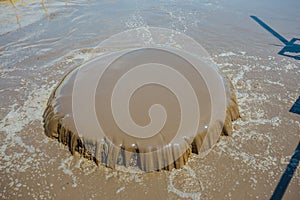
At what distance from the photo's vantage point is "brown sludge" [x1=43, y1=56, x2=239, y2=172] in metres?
3.52

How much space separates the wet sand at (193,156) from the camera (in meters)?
3.43

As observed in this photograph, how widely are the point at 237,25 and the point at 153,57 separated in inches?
211

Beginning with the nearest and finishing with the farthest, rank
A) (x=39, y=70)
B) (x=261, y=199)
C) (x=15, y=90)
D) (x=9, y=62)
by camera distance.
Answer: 1. (x=261, y=199)
2. (x=15, y=90)
3. (x=39, y=70)
4. (x=9, y=62)

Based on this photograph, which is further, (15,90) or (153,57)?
(15,90)

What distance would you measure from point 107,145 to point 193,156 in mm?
1379

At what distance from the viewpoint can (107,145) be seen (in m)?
3.56

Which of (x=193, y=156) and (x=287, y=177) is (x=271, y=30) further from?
(x=193, y=156)

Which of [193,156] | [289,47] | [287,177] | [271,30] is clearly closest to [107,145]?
[193,156]

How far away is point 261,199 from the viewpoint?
10.7 ft

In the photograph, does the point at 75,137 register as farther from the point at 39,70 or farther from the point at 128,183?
the point at 39,70

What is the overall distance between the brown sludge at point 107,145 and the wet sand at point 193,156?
0.40 feet

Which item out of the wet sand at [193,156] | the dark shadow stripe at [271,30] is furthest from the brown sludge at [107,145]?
the dark shadow stripe at [271,30]

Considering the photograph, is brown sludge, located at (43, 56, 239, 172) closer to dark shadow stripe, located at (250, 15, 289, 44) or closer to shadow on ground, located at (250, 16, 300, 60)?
shadow on ground, located at (250, 16, 300, 60)

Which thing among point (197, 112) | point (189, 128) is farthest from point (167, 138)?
point (197, 112)
